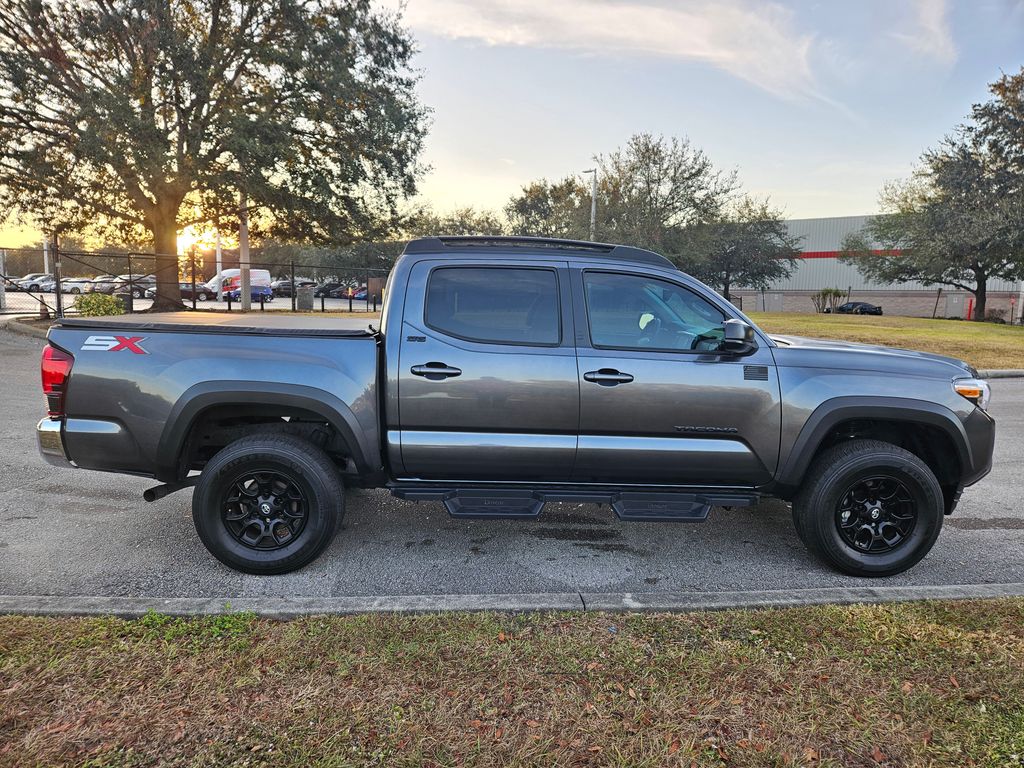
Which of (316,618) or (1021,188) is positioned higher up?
(1021,188)

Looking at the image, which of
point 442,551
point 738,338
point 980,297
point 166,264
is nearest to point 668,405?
point 738,338

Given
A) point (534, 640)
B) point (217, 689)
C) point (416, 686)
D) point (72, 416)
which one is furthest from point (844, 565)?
point (72, 416)

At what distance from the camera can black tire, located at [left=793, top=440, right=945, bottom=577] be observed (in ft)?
12.1

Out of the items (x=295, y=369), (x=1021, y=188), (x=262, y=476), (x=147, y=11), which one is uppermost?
(x=147, y=11)

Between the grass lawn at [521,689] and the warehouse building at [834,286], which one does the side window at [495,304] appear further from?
the warehouse building at [834,286]

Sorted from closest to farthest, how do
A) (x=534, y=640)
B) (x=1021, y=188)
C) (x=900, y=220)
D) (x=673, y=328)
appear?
(x=534, y=640), (x=673, y=328), (x=1021, y=188), (x=900, y=220)

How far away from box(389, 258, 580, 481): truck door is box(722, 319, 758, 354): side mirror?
89cm

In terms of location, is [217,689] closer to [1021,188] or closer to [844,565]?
[844,565]

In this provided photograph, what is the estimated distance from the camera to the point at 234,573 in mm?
3748

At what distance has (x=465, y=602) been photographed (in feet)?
10.6

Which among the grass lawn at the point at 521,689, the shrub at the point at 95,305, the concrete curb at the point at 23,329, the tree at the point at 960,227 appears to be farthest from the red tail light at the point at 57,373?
the tree at the point at 960,227

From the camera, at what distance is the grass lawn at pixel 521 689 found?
226 centimetres

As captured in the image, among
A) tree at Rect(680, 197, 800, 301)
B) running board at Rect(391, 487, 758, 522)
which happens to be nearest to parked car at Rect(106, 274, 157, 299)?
running board at Rect(391, 487, 758, 522)

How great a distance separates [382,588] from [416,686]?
1.06 m
